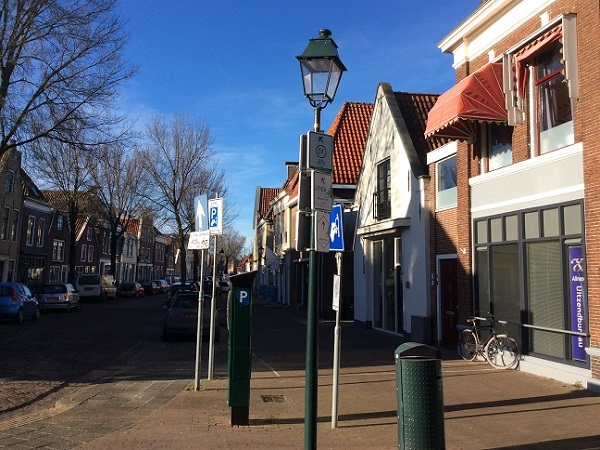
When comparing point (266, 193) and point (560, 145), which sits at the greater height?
point (266, 193)

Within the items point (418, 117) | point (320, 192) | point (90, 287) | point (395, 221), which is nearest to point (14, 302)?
point (395, 221)

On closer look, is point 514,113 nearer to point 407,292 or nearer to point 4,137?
point 407,292

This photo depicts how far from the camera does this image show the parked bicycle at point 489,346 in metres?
11.4

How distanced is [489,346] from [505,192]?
3156 mm

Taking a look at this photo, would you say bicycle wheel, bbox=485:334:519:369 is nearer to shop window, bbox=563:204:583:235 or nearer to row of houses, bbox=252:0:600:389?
row of houses, bbox=252:0:600:389

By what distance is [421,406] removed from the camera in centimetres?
543

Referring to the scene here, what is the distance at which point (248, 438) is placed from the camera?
662cm

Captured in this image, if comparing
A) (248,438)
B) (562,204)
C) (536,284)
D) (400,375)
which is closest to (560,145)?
(562,204)

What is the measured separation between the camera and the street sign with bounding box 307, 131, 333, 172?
6.08 m

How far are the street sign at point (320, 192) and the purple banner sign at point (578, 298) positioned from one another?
5.57m

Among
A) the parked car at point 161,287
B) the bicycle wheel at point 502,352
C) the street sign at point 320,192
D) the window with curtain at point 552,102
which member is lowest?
the bicycle wheel at point 502,352

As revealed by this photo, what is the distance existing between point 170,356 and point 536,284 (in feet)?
27.0

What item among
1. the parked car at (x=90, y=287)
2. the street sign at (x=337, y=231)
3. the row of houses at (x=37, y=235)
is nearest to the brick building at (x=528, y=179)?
the street sign at (x=337, y=231)

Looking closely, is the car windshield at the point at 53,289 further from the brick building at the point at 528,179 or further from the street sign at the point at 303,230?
the street sign at the point at 303,230
